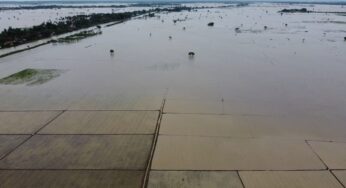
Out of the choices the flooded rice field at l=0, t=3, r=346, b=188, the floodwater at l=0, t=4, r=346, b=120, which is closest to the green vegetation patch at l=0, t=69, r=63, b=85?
the flooded rice field at l=0, t=3, r=346, b=188

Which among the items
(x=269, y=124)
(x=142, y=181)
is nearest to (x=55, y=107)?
(x=142, y=181)

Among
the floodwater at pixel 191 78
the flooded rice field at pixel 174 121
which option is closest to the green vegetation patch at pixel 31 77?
the flooded rice field at pixel 174 121

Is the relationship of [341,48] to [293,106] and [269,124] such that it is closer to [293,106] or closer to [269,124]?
[293,106]

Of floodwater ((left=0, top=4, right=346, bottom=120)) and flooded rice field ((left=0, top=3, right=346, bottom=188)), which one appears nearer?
flooded rice field ((left=0, top=3, right=346, bottom=188))

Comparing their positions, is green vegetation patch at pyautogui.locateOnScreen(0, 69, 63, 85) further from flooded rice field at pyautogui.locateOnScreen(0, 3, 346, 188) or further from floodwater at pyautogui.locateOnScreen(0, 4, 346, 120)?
floodwater at pyautogui.locateOnScreen(0, 4, 346, 120)

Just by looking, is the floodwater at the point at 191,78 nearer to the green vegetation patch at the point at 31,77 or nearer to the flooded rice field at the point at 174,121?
the flooded rice field at the point at 174,121

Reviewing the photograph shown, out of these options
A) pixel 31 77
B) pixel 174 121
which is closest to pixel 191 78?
pixel 174 121

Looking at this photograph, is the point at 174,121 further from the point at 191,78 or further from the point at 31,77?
the point at 31,77
